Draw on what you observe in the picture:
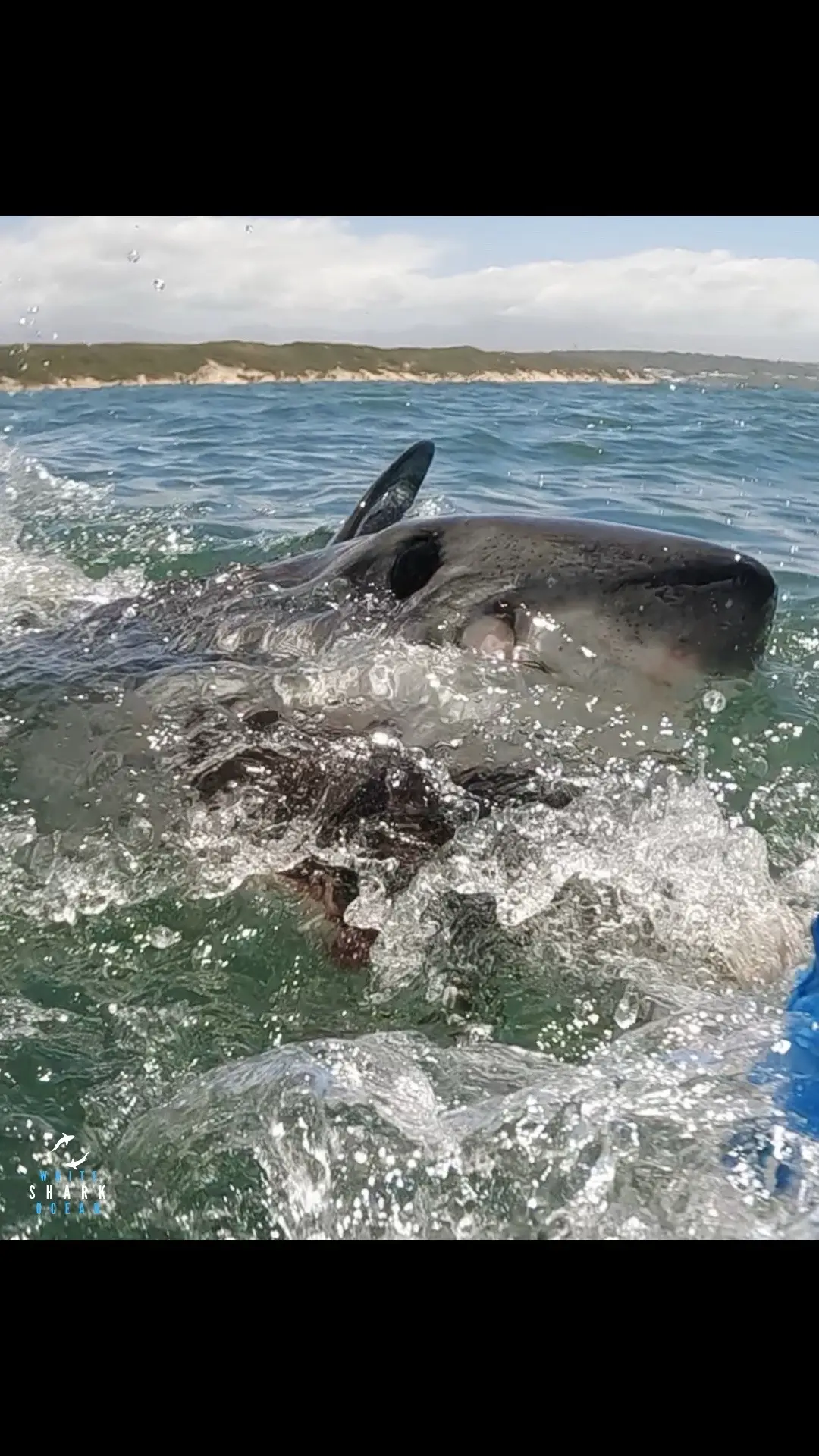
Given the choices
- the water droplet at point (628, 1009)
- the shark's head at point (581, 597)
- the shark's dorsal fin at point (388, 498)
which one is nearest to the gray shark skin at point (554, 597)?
the shark's head at point (581, 597)

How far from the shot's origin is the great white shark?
3.67 metres

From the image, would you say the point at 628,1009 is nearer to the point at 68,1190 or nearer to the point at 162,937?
the point at 162,937

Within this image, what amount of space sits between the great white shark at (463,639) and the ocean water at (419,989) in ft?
0.34

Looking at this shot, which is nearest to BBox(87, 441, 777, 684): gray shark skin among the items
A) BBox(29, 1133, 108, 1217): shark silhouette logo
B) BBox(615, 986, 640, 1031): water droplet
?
BBox(615, 986, 640, 1031): water droplet

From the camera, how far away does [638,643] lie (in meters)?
3.69

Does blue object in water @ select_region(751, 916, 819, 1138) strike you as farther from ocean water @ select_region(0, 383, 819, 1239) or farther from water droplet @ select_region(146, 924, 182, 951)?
water droplet @ select_region(146, 924, 182, 951)

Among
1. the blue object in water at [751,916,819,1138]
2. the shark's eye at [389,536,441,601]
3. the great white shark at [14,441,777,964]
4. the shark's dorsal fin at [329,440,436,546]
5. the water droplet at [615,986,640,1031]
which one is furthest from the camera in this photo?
the shark's dorsal fin at [329,440,436,546]

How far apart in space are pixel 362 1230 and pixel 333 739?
5.83 feet

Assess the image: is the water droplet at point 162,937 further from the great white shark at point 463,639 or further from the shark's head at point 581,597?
the shark's head at point 581,597

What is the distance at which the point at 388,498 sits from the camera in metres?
5.04

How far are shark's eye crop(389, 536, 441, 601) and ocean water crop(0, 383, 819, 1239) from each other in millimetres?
254

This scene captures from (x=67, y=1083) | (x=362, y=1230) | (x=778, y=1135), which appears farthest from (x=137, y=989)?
(x=778, y=1135)

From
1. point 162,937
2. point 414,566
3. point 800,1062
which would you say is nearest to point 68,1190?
point 162,937

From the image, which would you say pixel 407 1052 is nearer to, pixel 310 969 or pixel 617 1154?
pixel 310 969
